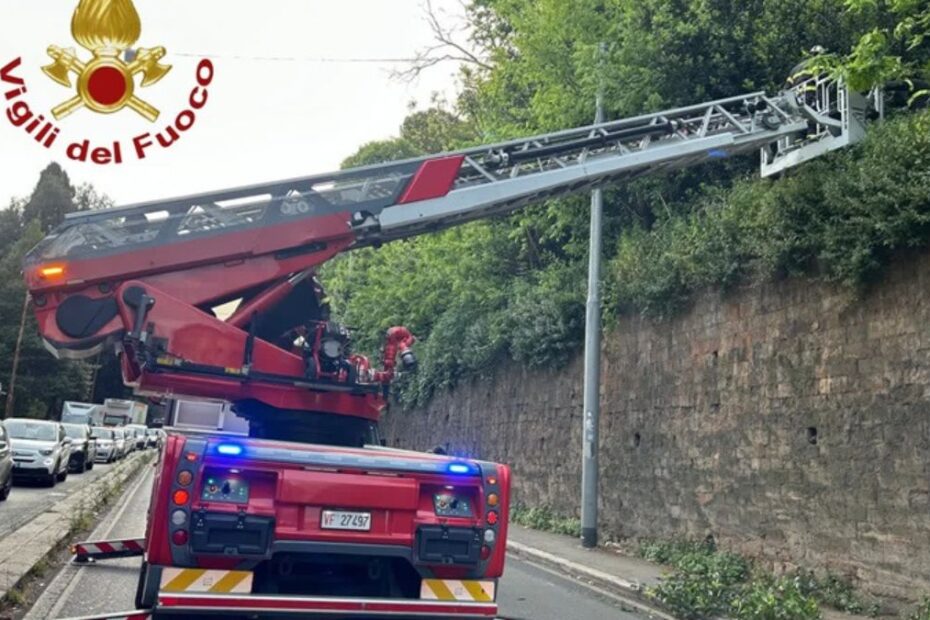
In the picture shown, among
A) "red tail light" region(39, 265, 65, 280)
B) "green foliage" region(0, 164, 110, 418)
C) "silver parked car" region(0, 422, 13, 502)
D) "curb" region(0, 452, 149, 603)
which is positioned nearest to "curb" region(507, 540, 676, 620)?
"curb" region(0, 452, 149, 603)

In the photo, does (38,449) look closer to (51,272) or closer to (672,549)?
(672,549)

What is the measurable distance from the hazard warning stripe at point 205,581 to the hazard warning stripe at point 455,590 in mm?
1181

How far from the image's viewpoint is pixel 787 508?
1121 centimetres

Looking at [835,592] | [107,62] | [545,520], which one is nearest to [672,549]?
[835,592]

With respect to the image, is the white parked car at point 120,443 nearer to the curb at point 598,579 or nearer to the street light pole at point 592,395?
the curb at point 598,579

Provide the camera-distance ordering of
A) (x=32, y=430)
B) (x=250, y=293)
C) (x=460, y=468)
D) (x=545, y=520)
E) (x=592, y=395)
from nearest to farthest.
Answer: (x=460, y=468) → (x=250, y=293) → (x=592, y=395) → (x=545, y=520) → (x=32, y=430)

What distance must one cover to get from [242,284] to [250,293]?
0.63 ft

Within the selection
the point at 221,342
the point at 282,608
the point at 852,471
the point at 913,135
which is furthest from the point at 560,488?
the point at 282,608

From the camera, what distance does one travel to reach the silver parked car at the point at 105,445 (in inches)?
1454

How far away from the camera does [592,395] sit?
14.8m

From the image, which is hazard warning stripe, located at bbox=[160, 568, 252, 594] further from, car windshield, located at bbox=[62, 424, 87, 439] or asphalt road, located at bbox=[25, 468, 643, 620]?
car windshield, located at bbox=[62, 424, 87, 439]

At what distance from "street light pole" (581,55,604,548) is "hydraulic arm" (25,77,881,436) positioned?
18.3 feet

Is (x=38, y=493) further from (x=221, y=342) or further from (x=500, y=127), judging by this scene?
(x=221, y=342)

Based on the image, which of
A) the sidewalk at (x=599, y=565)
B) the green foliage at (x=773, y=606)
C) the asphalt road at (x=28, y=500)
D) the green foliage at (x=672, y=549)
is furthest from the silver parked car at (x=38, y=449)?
the green foliage at (x=773, y=606)
